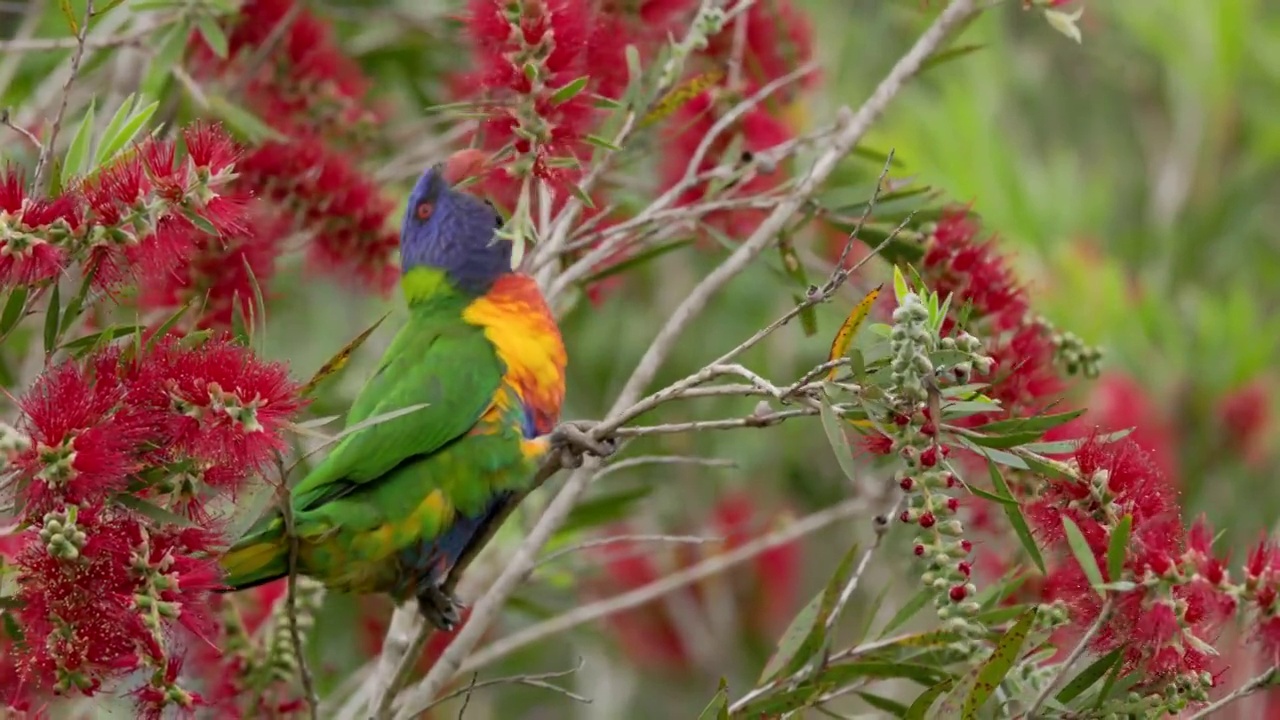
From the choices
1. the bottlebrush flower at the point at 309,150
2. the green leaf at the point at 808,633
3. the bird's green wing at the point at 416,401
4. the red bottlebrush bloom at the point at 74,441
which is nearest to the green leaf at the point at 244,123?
the bottlebrush flower at the point at 309,150

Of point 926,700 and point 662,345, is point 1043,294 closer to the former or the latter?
point 662,345

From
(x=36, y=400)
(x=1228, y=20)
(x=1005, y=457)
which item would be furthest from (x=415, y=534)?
(x=1228, y=20)

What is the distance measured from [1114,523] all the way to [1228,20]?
8.29 feet

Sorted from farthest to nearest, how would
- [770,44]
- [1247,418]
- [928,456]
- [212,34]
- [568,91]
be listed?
[1247,418]
[770,44]
[212,34]
[568,91]
[928,456]

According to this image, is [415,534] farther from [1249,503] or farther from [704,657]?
[1249,503]

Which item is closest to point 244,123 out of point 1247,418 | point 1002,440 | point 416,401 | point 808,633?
point 416,401

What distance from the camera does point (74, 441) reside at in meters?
0.96

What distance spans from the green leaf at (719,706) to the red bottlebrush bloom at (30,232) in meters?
0.58

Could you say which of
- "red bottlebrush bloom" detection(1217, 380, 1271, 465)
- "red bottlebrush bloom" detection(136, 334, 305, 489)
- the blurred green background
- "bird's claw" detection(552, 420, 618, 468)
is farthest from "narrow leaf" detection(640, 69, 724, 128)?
"red bottlebrush bloom" detection(1217, 380, 1271, 465)

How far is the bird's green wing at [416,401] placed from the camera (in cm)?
140

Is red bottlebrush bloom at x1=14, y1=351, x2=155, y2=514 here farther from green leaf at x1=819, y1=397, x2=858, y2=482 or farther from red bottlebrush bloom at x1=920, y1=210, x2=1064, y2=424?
red bottlebrush bloom at x1=920, y1=210, x2=1064, y2=424

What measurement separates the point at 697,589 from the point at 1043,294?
107 cm

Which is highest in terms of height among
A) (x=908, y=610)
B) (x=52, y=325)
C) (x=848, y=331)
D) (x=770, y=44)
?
(x=770, y=44)

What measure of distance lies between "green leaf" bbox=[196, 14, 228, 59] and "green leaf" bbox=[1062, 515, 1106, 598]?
1019mm
